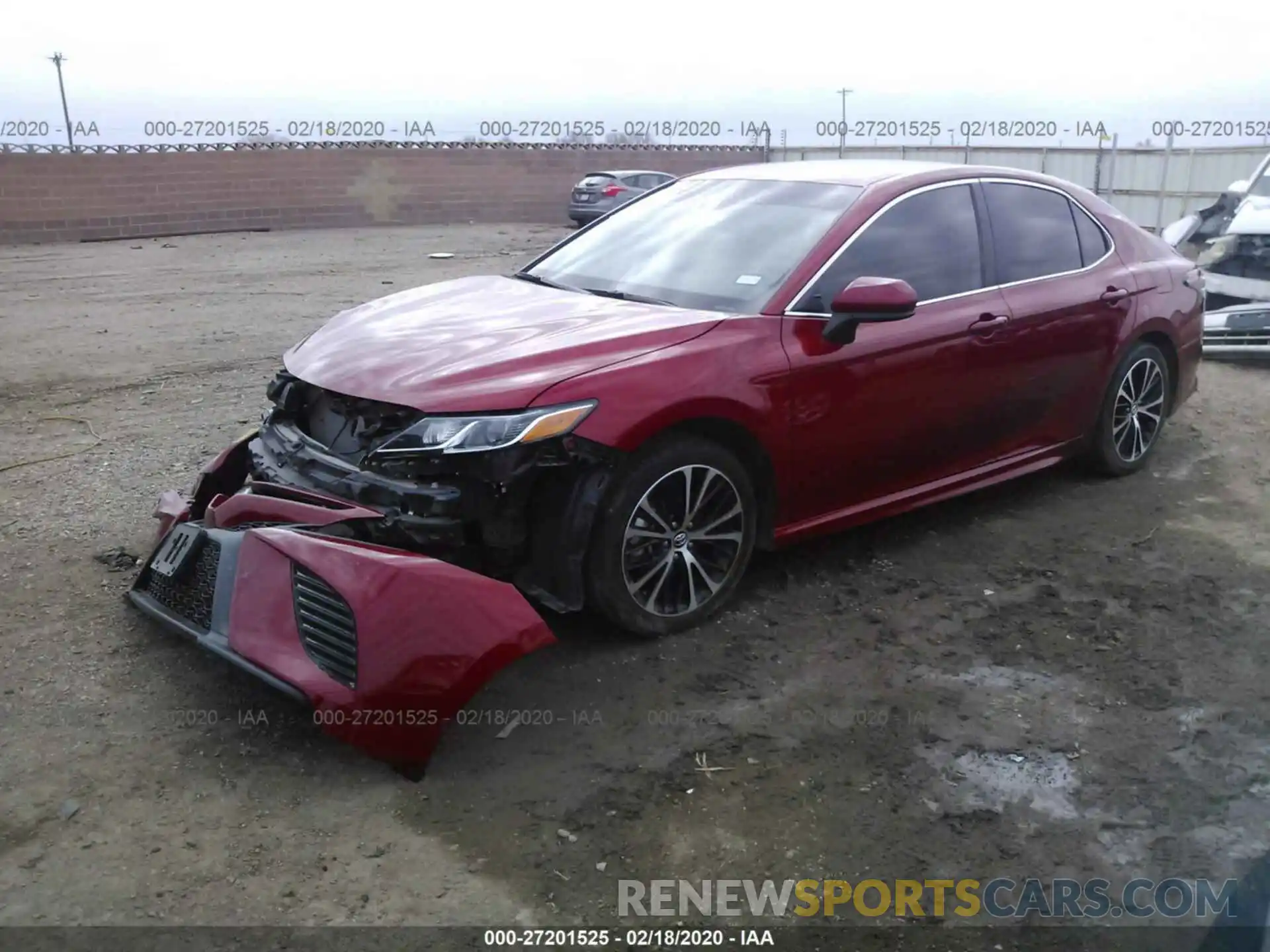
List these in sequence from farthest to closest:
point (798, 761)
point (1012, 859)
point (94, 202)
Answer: point (94, 202) → point (798, 761) → point (1012, 859)

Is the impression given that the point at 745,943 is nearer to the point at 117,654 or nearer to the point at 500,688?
the point at 500,688

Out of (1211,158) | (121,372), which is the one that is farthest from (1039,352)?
(1211,158)

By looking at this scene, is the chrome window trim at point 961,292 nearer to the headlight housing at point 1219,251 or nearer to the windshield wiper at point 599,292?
the windshield wiper at point 599,292

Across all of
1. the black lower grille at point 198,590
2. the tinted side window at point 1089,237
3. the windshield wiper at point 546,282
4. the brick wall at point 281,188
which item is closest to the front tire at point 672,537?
the windshield wiper at point 546,282

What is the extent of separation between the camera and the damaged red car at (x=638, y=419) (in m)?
3.20

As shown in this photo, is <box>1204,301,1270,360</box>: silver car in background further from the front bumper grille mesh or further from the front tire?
the front tire

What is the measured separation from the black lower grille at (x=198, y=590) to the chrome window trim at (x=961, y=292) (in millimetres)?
2177

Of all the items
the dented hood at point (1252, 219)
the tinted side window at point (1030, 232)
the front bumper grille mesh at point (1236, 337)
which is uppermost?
the tinted side window at point (1030, 232)

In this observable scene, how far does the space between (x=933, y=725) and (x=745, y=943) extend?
3.87 ft

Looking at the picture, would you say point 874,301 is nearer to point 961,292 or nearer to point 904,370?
point 904,370

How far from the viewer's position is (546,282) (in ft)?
15.9

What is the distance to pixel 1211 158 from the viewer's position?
1878 centimetres

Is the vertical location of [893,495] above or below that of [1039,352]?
below

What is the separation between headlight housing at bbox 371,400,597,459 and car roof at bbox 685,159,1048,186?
1959 millimetres
